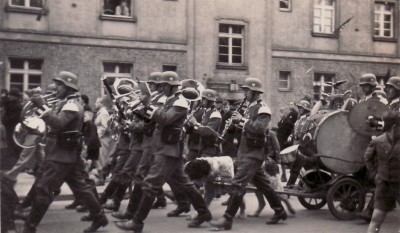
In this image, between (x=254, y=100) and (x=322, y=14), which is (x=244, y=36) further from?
(x=254, y=100)

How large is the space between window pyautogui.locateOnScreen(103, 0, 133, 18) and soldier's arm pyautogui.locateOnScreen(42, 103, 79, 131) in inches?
421

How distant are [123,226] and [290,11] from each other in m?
6.43

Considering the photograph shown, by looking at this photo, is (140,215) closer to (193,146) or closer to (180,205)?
(180,205)

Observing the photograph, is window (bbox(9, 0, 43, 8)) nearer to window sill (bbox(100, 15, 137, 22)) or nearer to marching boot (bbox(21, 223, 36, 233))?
window sill (bbox(100, 15, 137, 22))

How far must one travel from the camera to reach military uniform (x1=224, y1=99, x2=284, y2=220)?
8.69m

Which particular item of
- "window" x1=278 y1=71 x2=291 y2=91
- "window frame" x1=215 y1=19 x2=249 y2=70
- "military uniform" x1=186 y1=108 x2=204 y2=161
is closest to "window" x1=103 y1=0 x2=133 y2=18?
"window frame" x1=215 y1=19 x2=249 y2=70

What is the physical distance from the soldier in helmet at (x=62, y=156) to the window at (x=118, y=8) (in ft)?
34.1

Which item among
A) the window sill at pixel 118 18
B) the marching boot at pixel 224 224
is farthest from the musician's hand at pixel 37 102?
the window sill at pixel 118 18

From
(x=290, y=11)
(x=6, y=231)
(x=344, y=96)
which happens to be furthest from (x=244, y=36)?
(x=6, y=231)

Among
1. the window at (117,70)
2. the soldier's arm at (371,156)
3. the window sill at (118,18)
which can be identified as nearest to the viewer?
the soldier's arm at (371,156)

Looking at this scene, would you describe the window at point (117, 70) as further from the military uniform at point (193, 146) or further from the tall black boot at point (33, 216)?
the tall black boot at point (33, 216)

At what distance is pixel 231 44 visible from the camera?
16.7 meters

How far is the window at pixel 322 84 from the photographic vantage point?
13844mm

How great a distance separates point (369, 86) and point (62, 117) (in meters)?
4.65
